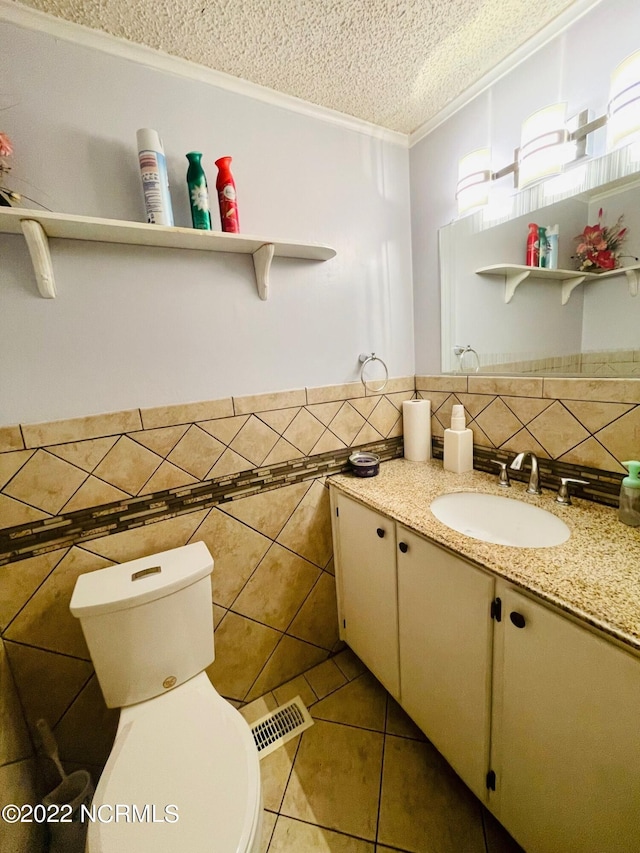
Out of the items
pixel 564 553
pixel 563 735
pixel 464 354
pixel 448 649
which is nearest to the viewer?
pixel 563 735

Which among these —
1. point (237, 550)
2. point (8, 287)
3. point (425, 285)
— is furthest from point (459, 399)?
point (8, 287)

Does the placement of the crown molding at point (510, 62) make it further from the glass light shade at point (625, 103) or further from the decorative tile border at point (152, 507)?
the decorative tile border at point (152, 507)

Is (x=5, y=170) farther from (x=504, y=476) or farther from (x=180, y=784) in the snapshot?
(x=504, y=476)

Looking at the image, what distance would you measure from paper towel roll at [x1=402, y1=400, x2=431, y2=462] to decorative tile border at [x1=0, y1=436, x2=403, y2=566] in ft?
0.98

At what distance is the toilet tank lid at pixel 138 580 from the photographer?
925mm

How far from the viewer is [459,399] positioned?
4.90 ft

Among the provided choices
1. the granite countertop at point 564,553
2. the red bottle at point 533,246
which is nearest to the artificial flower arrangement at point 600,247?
the red bottle at point 533,246

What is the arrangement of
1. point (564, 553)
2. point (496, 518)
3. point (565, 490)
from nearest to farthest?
1. point (564, 553)
2. point (565, 490)
3. point (496, 518)

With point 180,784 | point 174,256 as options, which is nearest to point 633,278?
point 174,256

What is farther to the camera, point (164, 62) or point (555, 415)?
point (555, 415)

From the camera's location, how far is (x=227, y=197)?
1.07m

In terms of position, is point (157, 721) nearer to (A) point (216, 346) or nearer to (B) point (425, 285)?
(A) point (216, 346)

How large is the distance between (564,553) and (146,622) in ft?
3.78

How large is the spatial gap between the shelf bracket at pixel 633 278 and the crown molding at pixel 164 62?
112 centimetres
